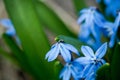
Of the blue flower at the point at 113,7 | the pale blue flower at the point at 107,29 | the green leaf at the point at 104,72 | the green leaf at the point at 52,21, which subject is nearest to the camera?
the green leaf at the point at 104,72

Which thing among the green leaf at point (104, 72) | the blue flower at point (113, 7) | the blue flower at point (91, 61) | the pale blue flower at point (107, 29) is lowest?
the green leaf at point (104, 72)

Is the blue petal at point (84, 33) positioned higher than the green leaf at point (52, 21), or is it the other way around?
the green leaf at point (52, 21)

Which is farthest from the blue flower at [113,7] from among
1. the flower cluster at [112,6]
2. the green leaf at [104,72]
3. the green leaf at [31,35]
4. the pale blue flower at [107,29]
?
the green leaf at [104,72]

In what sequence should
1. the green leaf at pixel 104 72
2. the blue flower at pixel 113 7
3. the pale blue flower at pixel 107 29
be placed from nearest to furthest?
the green leaf at pixel 104 72, the pale blue flower at pixel 107 29, the blue flower at pixel 113 7

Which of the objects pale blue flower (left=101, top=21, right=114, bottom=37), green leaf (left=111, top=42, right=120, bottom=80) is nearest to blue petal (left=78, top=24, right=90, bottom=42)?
pale blue flower (left=101, top=21, right=114, bottom=37)

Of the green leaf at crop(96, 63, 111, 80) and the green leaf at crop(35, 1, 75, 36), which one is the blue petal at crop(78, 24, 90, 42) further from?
the green leaf at crop(96, 63, 111, 80)

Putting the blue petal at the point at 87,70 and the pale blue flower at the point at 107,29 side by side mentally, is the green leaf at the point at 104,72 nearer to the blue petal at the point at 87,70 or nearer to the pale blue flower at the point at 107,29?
the blue petal at the point at 87,70

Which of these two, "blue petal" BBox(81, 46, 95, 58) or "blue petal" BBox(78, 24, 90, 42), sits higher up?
"blue petal" BBox(78, 24, 90, 42)
